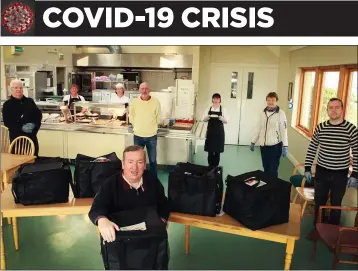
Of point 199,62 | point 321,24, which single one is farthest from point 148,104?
point 321,24

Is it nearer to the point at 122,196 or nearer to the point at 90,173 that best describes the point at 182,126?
the point at 90,173

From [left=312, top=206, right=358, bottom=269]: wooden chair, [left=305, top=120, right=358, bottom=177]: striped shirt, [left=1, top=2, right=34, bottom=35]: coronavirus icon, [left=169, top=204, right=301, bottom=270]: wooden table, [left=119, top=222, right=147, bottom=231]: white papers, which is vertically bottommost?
[left=312, top=206, right=358, bottom=269]: wooden chair

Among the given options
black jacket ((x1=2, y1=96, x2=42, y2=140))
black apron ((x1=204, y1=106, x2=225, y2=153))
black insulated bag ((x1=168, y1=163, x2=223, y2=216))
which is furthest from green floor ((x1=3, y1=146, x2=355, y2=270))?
black apron ((x1=204, y1=106, x2=225, y2=153))

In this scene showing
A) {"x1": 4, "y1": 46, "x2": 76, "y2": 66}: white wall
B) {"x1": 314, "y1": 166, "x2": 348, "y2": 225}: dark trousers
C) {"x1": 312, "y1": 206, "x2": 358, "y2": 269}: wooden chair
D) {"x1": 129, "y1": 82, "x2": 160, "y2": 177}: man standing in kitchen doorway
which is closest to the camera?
{"x1": 312, "y1": 206, "x2": 358, "y2": 269}: wooden chair

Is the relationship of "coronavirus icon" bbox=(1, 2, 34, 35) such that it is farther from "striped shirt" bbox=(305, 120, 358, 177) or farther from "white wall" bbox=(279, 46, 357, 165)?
"white wall" bbox=(279, 46, 357, 165)

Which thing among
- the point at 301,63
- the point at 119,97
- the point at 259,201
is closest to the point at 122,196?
the point at 259,201

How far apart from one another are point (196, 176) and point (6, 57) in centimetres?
619

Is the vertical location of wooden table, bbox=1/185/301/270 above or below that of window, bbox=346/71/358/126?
below

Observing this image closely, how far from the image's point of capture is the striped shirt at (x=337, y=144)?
2.75 m

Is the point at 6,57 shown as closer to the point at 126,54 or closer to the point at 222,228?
the point at 126,54

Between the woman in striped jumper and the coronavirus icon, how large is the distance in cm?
240

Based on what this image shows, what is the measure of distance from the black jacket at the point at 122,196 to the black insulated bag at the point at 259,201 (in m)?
0.48

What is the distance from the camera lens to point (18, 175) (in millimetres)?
2244

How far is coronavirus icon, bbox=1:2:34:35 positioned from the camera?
1.09m
